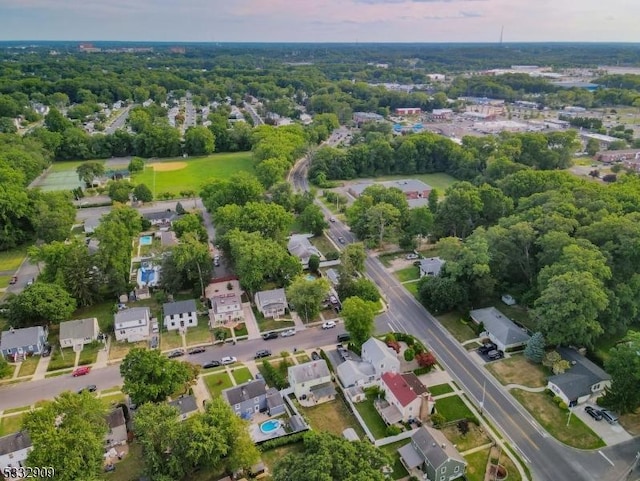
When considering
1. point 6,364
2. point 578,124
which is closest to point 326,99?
point 578,124

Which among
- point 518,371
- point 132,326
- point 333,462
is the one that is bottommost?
point 518,371

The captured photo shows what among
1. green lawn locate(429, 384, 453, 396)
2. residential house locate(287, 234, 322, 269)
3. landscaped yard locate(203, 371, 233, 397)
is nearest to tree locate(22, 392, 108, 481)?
landscaped yard locate(203, 371, 233, 397)

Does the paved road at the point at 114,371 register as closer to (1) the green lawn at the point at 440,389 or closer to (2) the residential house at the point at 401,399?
(2) the residential house at the point at 401,399

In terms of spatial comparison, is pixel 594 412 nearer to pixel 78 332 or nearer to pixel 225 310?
pixel 225 310

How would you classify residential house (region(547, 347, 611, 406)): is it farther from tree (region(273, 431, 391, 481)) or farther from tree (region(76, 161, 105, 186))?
tree (region(76, 161, 105, 186))

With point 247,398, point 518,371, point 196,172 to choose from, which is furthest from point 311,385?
point 196,172

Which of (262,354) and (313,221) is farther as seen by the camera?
(313,221)
